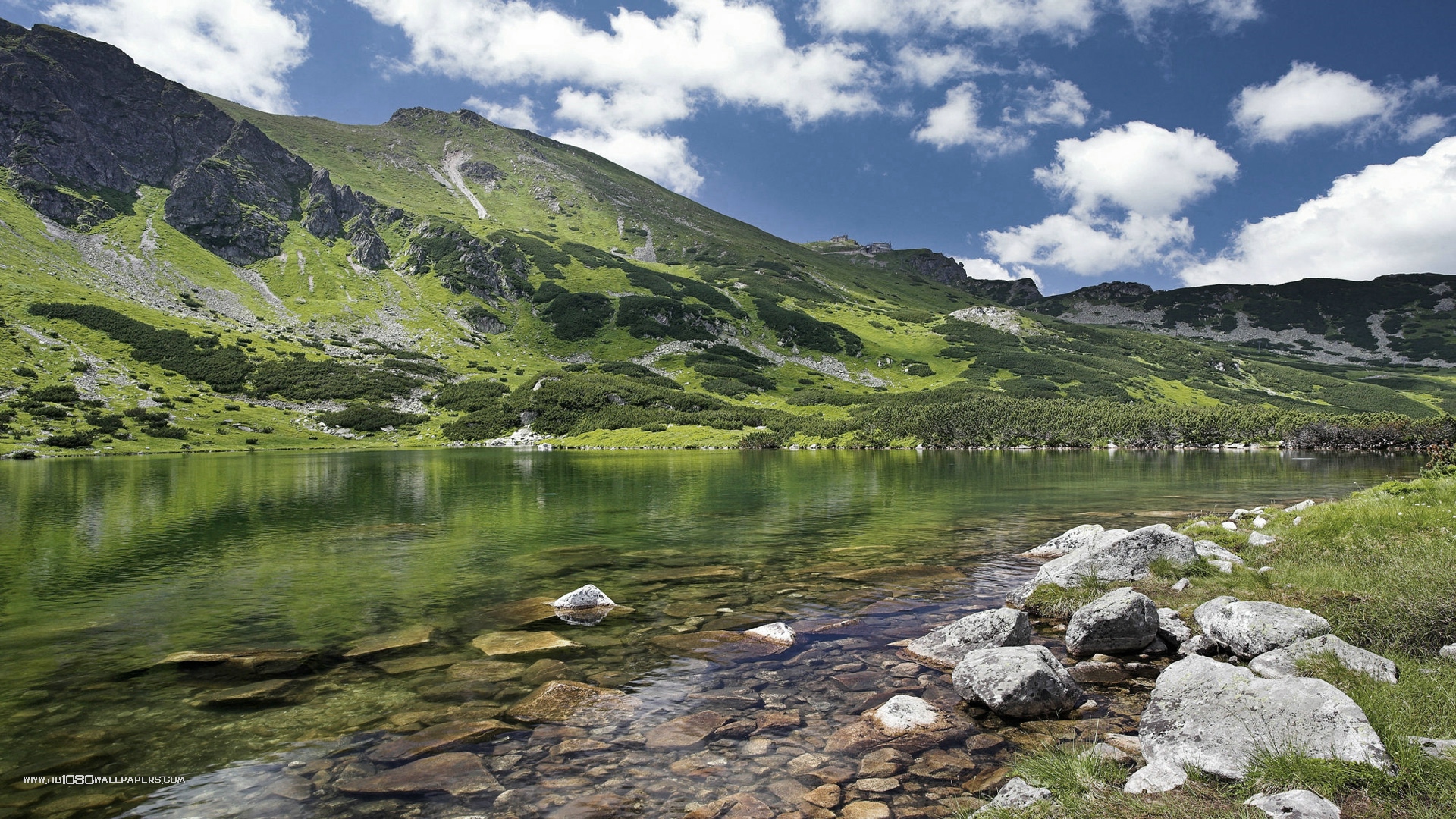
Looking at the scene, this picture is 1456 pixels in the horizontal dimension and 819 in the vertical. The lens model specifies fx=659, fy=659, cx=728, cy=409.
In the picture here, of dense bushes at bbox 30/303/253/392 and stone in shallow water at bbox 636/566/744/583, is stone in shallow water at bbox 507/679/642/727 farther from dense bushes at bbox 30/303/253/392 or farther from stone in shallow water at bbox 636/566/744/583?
dense bushes at bbox 30/303/253/392

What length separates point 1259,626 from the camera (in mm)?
11234

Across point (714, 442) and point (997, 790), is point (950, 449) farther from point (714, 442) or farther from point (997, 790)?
point (997, 790)

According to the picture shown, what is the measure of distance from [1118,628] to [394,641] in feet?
49.3

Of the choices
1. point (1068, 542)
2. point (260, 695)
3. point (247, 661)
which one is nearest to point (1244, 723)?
point (260, 695)

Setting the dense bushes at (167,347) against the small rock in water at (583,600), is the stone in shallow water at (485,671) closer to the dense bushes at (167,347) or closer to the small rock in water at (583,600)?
the small rock in water at (583,600)

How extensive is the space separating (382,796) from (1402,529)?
Answer: 2252 cm

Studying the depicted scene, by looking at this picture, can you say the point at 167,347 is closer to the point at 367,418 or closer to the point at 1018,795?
the point at 367,418

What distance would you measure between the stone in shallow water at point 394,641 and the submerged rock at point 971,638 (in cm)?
1060

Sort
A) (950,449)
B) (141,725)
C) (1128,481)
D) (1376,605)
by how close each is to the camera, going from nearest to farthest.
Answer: (141,725) < (1376,605) < (1128,481) < (950,449)

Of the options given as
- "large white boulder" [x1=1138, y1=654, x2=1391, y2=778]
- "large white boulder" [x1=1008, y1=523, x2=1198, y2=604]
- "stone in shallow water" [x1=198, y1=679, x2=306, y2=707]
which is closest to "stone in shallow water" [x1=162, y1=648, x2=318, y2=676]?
"stone in shallow water" [x1=198, y1=679, x2=306, y2=707]

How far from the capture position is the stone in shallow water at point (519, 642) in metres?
13.8

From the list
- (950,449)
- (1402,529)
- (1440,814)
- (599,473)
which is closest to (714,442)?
(950,449)

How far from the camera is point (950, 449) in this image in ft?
408

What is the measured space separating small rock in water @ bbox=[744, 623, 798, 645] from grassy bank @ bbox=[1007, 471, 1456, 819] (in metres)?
6.26
